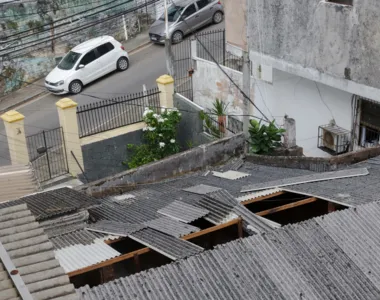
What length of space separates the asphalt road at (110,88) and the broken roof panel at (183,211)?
36.3 feet

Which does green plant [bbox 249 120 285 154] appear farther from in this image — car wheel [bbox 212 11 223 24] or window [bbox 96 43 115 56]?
car wheel [bbox 212 11 223 24]

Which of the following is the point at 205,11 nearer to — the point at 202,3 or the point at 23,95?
the point at 202,3

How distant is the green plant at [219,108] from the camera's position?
16500 mm

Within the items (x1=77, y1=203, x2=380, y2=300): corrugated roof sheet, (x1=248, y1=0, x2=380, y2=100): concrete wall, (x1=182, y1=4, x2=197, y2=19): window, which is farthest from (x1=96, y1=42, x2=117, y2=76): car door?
(x1=77, y1=203, x2=380, y2=300): corrugated roof sheet

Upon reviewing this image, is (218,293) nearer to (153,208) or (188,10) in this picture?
(153,208)

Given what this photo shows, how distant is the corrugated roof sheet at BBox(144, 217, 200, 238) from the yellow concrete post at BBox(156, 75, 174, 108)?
30.7ft

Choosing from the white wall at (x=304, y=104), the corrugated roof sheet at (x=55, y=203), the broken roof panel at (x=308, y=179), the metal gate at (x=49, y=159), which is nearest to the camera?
the corrugated roof sheet at (x=55, y=203)

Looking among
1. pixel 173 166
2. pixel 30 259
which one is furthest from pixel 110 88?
pixel 30 259

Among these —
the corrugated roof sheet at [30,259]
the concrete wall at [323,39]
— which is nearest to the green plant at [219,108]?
the concrete wall at [323,39]

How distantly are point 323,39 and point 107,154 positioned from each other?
264 inches

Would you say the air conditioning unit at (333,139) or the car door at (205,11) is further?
the car door at (205,11)

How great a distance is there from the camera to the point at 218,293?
570 centimetres

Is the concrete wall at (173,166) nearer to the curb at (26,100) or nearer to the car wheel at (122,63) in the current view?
the car wheel at (122,63)

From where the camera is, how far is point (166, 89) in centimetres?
1683
